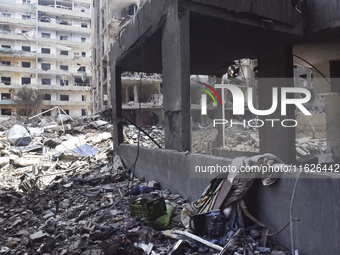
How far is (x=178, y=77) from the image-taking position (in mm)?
4965

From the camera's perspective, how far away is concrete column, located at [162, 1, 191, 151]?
4867mm

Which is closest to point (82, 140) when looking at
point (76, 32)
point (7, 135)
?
point (7, 135)

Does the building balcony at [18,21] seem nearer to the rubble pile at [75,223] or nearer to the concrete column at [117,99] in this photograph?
the concrete column at [117,99]

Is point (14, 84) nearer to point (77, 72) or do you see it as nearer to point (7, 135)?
point (77, 72)

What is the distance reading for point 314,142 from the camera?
39.4ft

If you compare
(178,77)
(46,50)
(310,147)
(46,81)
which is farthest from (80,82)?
(178,77)

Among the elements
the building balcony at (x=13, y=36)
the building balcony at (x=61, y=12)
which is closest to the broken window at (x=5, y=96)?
the building balcony at (x=13, y=36)

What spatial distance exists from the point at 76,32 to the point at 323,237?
4911 centimetres

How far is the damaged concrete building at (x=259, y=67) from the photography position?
8.79 ft

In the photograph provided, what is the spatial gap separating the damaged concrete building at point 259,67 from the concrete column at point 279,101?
0.09 ft

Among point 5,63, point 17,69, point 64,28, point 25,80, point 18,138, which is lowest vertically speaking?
point 18,138

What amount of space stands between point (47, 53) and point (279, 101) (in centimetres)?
4266

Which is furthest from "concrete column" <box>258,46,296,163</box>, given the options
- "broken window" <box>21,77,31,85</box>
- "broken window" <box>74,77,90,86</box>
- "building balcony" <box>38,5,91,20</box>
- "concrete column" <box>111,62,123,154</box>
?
"building balcony" <box>38,5,91,20</box>

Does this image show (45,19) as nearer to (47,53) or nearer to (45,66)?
(47,53)
